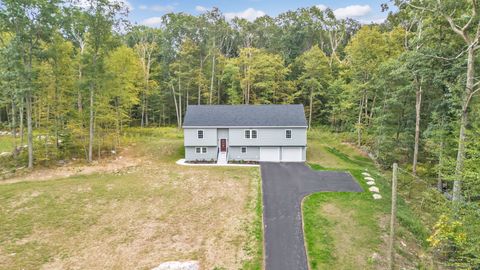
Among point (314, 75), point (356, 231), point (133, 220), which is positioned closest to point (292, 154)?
point (356, 231)

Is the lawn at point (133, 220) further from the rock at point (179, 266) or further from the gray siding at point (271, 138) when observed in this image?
the gray siding at point (271, 138)

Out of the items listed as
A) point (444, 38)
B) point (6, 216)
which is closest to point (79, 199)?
point (6, 216)

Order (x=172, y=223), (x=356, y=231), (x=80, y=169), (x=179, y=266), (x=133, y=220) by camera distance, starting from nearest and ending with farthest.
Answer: (x=179, y=266) → (x=356, y=231) → (x=172, y=223) → (x=133, y=220) → (x=80, y=169)

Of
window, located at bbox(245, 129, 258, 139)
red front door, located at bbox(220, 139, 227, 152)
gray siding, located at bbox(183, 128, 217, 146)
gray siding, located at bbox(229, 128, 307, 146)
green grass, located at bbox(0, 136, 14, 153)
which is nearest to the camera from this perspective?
gray siding, located at bbox(229, 128, 307, 146)

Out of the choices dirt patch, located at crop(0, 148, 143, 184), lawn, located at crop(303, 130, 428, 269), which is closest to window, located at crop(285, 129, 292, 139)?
lawn, located at crop(303, 130, 428, 269)

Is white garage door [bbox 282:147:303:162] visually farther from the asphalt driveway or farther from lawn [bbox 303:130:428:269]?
lawn [bbox 303:130:428:269]

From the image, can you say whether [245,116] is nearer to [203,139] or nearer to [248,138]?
[248,138]
